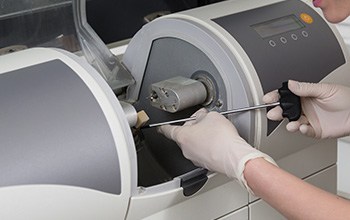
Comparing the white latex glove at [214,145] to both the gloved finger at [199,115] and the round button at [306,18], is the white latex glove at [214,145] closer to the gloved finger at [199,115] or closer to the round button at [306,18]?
the gloved finger at [199,115]

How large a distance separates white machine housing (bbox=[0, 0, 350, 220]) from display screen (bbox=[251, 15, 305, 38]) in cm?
1

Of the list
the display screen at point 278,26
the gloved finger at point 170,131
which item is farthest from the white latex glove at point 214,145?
the display screen at point 278,26

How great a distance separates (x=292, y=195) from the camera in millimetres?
1018

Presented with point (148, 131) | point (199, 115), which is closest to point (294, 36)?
point (199, 115)

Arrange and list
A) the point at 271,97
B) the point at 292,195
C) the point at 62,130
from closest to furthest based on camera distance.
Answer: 1. the point at 62,130
2. the point at 292,195
3. the point at 271,97

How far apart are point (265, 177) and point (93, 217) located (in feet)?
1.05

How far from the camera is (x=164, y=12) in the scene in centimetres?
156

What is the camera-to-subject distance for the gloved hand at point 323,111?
1.21m

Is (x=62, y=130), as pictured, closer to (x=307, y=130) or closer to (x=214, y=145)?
(x=214, y=145)

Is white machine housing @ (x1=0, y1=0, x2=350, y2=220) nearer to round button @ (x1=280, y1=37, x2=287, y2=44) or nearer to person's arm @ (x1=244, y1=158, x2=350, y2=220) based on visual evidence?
round button @ (x1=280, y1=37, x2=287, y2=44)

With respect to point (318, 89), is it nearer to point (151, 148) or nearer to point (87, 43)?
point (151, 148)

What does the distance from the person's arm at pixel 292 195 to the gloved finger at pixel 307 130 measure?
0.66 feet

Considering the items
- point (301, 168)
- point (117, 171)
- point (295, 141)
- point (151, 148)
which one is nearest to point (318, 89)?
point (295, 141)

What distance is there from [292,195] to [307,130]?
0.26 meters
